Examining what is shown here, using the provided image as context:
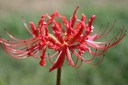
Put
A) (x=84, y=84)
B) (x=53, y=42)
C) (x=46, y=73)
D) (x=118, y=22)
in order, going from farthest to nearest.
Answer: (x=118, y=22)
(x=46, y=73)
(x=84, y=84)
(x=53, y=42)

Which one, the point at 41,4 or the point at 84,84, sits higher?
the point at 41,4

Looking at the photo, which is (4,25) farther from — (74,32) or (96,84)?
(74,32)

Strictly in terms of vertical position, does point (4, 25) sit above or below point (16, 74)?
above

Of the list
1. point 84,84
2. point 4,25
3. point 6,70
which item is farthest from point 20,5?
point 84,84

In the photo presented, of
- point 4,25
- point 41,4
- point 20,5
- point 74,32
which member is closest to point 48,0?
point 41,4

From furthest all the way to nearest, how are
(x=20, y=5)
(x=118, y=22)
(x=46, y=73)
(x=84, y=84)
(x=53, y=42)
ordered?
(x=20, y=5)
(x=118, y=22)
(x=46, y=73)
(x=84, y=84)
(x=53, y=42)

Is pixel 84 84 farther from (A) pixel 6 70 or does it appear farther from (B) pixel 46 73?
(A) pixel 6 70

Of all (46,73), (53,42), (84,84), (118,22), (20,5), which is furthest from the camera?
(20,5)

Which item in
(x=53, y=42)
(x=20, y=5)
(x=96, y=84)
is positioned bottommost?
(x=96, y=84)

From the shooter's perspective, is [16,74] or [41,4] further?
A: [41,4]
